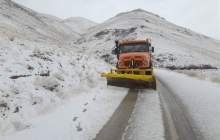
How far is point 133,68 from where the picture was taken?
18.5 meters

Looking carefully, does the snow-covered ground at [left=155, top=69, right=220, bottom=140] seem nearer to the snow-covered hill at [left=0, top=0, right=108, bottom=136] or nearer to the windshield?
the snow-covered hill at [left=0, top=0, right=108, bottom=136]

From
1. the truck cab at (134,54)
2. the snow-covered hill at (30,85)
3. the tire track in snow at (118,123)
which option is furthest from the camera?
the truck cab at (134,54)

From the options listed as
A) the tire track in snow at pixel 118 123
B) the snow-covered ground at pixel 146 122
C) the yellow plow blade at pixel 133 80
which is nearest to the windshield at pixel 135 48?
the yellow plow blade at pixel 133 80

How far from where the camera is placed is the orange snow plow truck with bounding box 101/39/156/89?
641 inches

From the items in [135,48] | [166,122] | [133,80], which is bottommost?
[166,122]

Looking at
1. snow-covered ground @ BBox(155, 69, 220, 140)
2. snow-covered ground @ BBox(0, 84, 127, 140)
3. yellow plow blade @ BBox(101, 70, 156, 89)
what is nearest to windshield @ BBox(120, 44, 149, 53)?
yellow plow blade @ BBox(101, 70, 156, 89)

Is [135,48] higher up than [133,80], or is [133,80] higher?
[135,48]

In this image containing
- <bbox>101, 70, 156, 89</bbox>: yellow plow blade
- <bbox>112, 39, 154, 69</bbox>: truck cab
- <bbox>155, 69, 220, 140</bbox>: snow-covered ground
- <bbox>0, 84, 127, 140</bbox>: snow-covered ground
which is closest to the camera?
<bbox>0, 84, 127, 140</bbox>: snow-covered ground

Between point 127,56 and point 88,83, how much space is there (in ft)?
11.7

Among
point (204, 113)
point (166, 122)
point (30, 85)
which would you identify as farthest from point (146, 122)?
point (30, 85)

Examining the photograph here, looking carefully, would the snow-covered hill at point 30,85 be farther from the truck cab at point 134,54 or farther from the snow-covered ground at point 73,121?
the truck cab at point 134,54

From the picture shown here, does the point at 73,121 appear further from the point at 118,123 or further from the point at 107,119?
the point at 118,123

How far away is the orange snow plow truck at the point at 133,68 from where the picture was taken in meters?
16.3

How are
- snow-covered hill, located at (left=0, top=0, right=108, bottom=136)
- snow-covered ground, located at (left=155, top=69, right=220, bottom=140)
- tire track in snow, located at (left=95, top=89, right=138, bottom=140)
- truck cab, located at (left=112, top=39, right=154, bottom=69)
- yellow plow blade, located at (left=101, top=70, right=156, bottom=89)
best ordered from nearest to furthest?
tire track in snow, located at (left=95, top=89, right=138, bottom=140) → snow-covered ground, located at (left=155, top=69, right=220, bottom=140) → snow-covered hill, located at (left=0, top=0, right=108, bottom=136) → yellow plow blade, located at (left=101, top=70, right=156, bottom=89) → truck cab, located at (left=112, top=39, right=154, bottom=69)
